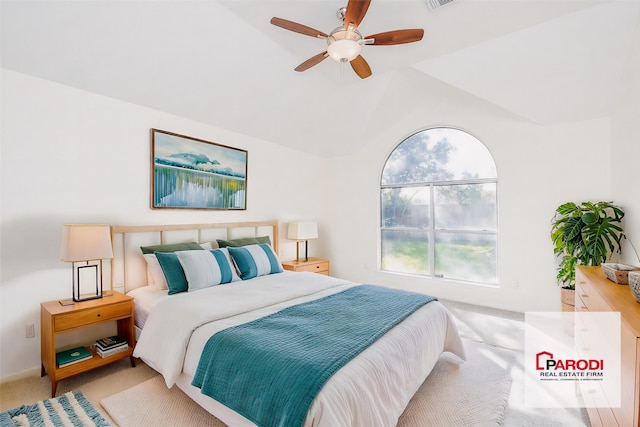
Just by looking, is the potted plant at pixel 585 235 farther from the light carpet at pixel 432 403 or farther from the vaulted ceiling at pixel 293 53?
the light carpet at pixel 432 403

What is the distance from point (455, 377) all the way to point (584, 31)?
3.25 m

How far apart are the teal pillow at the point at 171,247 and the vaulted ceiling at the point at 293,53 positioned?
145cm

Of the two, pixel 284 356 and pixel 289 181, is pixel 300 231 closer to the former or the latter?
pixel 289 181

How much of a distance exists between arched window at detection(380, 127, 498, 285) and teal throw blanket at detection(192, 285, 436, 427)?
2518mm

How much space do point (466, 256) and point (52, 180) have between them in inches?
192

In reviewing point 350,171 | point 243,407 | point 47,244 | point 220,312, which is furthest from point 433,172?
point 47,244

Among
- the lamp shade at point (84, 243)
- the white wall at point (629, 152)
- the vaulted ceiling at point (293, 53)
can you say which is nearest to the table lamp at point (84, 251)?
the lamp shade at point (84, 243)

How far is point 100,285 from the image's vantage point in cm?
270

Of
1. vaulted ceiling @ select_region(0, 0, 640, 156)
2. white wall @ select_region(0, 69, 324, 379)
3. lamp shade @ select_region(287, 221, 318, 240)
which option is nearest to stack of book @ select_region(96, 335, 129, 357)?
white wall @ select_region(0, 69, 324, 379)

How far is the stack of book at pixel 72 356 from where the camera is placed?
2270 mm

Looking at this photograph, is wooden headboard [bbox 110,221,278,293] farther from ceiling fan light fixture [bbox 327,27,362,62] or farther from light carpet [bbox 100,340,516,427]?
ceiling fan light fixture [bbox 327,27,362,62]

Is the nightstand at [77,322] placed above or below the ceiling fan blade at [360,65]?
below

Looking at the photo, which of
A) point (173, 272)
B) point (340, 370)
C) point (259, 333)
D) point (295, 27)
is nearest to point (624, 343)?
point (340, 370)

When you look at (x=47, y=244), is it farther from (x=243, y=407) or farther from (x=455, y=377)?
(x=455, y=377)
